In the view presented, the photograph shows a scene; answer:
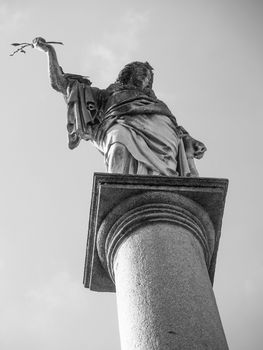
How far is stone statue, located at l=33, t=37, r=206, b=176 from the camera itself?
8.96m

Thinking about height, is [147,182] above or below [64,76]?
below

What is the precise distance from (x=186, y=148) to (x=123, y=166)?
5.71ft

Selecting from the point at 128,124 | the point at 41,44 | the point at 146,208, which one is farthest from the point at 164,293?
the point at 41,44

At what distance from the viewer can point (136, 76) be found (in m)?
11.5

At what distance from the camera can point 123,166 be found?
28.8ft

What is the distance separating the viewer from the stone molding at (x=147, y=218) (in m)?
7.30

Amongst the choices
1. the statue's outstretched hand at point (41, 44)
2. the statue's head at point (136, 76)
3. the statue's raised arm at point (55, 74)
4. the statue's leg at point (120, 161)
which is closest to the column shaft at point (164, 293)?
the statue's leg at point (120, 161)

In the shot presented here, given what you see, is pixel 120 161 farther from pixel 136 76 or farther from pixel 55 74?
pixel 55 74

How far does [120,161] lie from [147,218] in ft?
5.83

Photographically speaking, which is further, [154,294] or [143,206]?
[143,206]

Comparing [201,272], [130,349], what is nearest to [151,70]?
[201,272]

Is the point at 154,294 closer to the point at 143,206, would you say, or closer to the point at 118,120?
the point at 143,206

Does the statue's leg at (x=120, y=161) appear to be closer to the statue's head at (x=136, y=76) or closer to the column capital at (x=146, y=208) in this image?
the column capital at (x=146, y=208)

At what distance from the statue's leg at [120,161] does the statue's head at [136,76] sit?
261 centimetres
